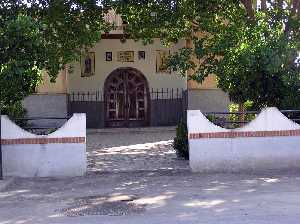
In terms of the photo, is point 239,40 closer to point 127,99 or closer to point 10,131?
point 10,131

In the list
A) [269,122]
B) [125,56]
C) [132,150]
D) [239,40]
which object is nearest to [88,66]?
[125,56]

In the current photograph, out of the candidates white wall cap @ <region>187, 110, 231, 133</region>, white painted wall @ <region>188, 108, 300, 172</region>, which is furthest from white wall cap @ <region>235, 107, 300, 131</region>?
white wall cap @ <region>187, 110, 231, 133</region>

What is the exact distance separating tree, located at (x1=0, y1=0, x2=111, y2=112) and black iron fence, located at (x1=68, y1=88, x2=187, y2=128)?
8.02m

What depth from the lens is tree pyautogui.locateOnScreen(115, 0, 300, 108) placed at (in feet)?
40.1

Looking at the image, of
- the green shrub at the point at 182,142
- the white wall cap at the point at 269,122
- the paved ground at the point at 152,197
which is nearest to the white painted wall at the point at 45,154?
the paved ground at the point at 152,197

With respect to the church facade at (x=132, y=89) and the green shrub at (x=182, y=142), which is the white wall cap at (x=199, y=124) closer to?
the green shrub at (x=182, y=142)

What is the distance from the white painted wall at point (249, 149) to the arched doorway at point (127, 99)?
11687 millimetres

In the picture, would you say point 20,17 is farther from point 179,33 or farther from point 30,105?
point 30,105

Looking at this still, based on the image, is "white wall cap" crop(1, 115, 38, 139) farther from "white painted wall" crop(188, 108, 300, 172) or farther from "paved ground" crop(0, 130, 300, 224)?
"white painted wall" crop(188, 108, 300, 172)

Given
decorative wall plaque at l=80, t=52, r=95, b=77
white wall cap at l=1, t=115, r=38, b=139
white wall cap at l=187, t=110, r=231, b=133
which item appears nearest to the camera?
white wall cap at l=1, t=115, r=38, b=139

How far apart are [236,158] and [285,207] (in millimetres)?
3715

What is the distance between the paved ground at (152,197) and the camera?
7977mm

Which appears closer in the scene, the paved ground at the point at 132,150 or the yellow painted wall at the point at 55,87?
the paved ground at the point at 132,150

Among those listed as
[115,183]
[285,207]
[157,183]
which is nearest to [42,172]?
[115,183]
